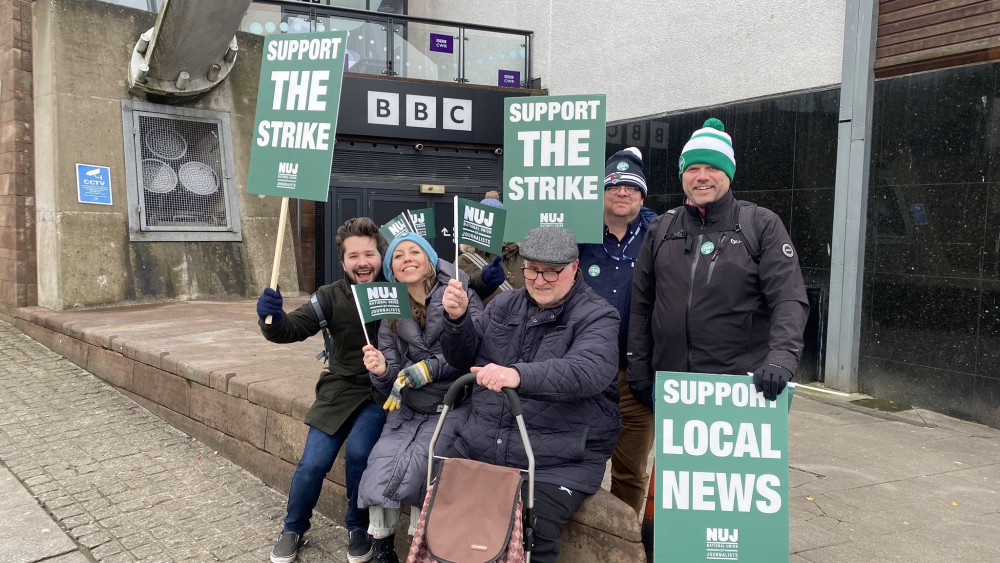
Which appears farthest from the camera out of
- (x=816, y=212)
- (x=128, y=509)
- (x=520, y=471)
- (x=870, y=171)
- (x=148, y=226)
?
(x=148, y=226)

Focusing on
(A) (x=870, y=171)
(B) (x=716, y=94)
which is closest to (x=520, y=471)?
(A) (x=870, y=171)

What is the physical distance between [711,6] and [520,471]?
805cm

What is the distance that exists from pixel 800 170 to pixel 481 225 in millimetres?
5260

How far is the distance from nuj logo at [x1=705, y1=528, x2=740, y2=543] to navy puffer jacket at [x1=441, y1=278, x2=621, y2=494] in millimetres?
455

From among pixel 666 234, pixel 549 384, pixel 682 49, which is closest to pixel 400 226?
pixel 666 234

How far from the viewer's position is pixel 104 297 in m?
9.40

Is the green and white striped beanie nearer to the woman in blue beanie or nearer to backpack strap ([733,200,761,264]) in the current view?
backpack strap ([733,200,761,264])

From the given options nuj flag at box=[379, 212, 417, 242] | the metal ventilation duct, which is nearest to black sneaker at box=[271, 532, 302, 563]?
nuj flag at box=[379, 212, 417, 242]

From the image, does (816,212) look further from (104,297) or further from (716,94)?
(104,297)

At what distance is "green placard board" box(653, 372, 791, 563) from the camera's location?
9.25 ft

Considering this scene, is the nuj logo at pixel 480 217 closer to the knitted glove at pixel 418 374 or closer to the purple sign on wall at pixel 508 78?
the knitted glove at pixel 418 374

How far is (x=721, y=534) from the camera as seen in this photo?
111 inches

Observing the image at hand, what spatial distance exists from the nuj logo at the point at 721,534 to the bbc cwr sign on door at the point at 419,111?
1091cm

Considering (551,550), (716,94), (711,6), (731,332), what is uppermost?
(711,6)
